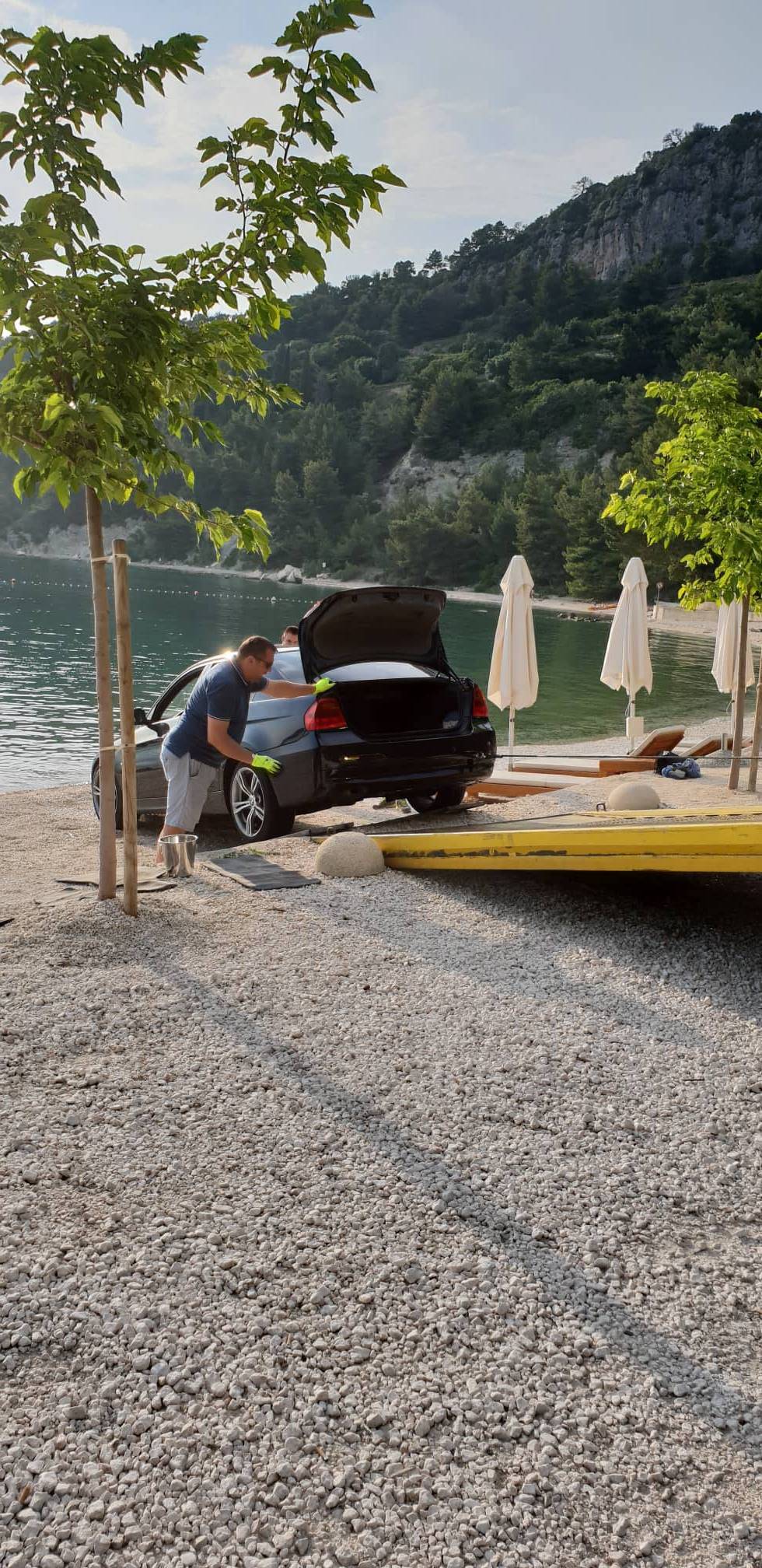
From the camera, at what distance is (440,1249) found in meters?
2.80

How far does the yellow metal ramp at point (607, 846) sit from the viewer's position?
5.26 m

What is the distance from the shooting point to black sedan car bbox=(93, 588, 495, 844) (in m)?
7.51

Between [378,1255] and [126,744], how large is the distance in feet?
10.8

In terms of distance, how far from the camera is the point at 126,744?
545 centimetres

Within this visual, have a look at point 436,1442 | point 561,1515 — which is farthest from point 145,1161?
point 561,1515

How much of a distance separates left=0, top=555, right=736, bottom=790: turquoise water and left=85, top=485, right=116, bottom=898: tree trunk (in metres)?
11.7

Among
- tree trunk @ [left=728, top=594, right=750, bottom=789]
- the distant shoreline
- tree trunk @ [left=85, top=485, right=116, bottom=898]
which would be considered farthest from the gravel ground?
the distant shoreline

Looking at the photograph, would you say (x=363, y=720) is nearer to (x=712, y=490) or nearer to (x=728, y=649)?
(x=712, y=490)

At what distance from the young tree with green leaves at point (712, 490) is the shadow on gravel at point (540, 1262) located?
25.6 feet

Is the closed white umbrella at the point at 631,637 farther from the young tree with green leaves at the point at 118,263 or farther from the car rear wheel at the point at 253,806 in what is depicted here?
the young tree with green leaves at the point at 118,263

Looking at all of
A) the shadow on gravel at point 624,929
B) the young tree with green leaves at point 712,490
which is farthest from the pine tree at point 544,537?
the shadow on gravel at point 624,929

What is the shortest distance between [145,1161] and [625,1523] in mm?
1693

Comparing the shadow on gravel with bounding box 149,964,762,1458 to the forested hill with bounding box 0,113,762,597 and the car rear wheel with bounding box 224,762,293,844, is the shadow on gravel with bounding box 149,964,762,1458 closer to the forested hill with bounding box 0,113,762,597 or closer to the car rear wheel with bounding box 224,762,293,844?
A: the car rear wheel with bounding box 224,762,293,844

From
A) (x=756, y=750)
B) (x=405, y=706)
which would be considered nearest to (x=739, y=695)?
(x=756, y=750)
